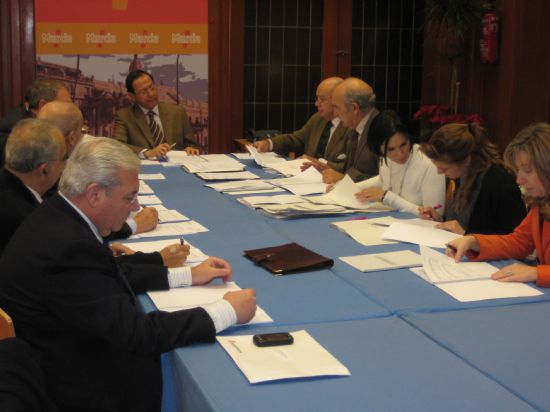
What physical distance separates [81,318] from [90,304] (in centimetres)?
5

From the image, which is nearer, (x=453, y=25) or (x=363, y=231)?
(x=363, y=231)

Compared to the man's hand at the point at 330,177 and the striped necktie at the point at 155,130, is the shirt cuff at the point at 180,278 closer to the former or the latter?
the man's hand at the point at 330,177

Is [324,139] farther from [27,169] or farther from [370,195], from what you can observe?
[27,169]

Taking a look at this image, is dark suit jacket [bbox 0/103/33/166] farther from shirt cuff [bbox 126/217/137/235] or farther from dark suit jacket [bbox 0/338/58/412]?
dark suit jacket [bbox 0/338/58/412]

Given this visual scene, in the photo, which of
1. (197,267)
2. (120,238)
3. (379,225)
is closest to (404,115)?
(379,225)

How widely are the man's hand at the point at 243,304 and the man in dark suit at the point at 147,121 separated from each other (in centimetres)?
415

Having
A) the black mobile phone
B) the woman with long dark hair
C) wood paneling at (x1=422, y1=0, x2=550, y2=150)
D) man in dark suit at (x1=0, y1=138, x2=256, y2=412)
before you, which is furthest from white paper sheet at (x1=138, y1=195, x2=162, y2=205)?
wood paneling at (x1=422, y1=0, x2=550, y2=150)

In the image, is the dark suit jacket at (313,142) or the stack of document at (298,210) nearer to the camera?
the stack of document at (298,210)

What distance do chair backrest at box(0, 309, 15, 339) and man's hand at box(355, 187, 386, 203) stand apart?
245 centimetres

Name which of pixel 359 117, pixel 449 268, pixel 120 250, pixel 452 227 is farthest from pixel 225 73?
pixel 449 268

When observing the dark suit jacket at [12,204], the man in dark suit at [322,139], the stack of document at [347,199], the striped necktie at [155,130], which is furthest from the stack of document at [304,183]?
the striped necktie at [155,130]

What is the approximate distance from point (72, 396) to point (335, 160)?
3855mm

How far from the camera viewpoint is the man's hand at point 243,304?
87.7 inches

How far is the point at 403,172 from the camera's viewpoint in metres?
4.19
